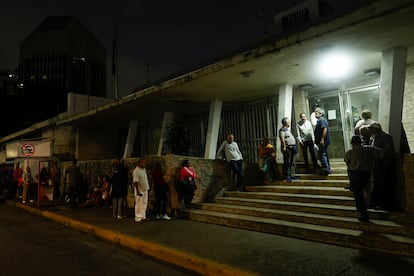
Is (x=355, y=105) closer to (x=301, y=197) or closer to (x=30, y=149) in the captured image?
(x=301, y=197)

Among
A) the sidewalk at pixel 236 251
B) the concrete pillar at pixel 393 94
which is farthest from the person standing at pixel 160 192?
the concrete pillar at pixel 393 94

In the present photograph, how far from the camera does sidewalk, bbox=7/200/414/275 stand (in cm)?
423

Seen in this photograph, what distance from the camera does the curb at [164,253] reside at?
14.7 feet

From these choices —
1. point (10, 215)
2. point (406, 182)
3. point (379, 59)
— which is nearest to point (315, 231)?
point (406, 182)

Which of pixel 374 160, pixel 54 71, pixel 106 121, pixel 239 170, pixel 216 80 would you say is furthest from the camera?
pixel 54 71

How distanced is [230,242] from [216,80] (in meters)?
5.91

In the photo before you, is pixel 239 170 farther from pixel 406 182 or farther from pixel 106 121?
pixel 106 121

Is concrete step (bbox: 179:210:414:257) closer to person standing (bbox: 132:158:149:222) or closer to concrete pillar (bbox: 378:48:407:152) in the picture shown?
person standing (bbox: 132:158:149:222)

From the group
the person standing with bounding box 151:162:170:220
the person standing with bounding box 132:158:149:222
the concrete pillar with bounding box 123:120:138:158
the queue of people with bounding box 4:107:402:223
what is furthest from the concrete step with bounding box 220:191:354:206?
the concrete pillar with bounding box 123:120:138:158

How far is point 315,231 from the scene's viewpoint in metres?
5.71

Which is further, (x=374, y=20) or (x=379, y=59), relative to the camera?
(x=379, y=59)

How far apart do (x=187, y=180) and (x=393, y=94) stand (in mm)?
5718

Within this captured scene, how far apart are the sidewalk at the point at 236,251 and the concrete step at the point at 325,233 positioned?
19cm

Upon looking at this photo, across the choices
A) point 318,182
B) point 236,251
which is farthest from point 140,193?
point 318,182
